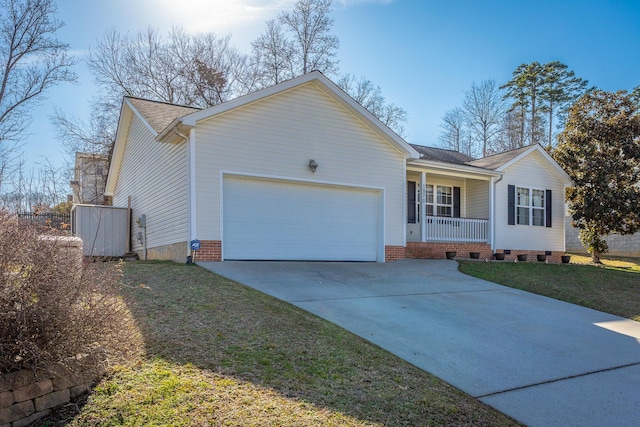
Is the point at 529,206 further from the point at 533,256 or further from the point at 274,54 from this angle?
the point at 274,54

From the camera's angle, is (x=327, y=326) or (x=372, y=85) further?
(x=372, y=85)

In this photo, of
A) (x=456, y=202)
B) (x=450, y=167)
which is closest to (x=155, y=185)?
(x=450, y=167)

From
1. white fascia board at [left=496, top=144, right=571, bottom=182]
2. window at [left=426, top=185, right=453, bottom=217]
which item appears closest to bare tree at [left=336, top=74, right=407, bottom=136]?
window at [left=426, top=185, right=453, bottom=217]

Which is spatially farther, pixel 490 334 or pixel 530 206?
pixel 530 206

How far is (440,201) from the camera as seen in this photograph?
17.4 metres

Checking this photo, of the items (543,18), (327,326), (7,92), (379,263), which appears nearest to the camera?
(327,326)

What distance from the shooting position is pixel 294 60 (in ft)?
87.1

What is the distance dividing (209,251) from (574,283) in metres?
9.65

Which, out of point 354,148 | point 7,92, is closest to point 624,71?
point 354,148

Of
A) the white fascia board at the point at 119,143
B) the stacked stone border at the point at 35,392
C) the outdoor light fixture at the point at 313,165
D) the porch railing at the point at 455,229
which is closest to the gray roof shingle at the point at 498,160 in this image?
the porch railing at the point at 455,229

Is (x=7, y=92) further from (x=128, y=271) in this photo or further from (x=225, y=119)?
(x=128, y=271)

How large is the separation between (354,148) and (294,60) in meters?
15.9

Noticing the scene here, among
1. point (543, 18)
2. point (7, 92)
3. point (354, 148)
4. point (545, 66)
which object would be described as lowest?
point (354, 148)

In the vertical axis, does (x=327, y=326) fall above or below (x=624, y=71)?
below
